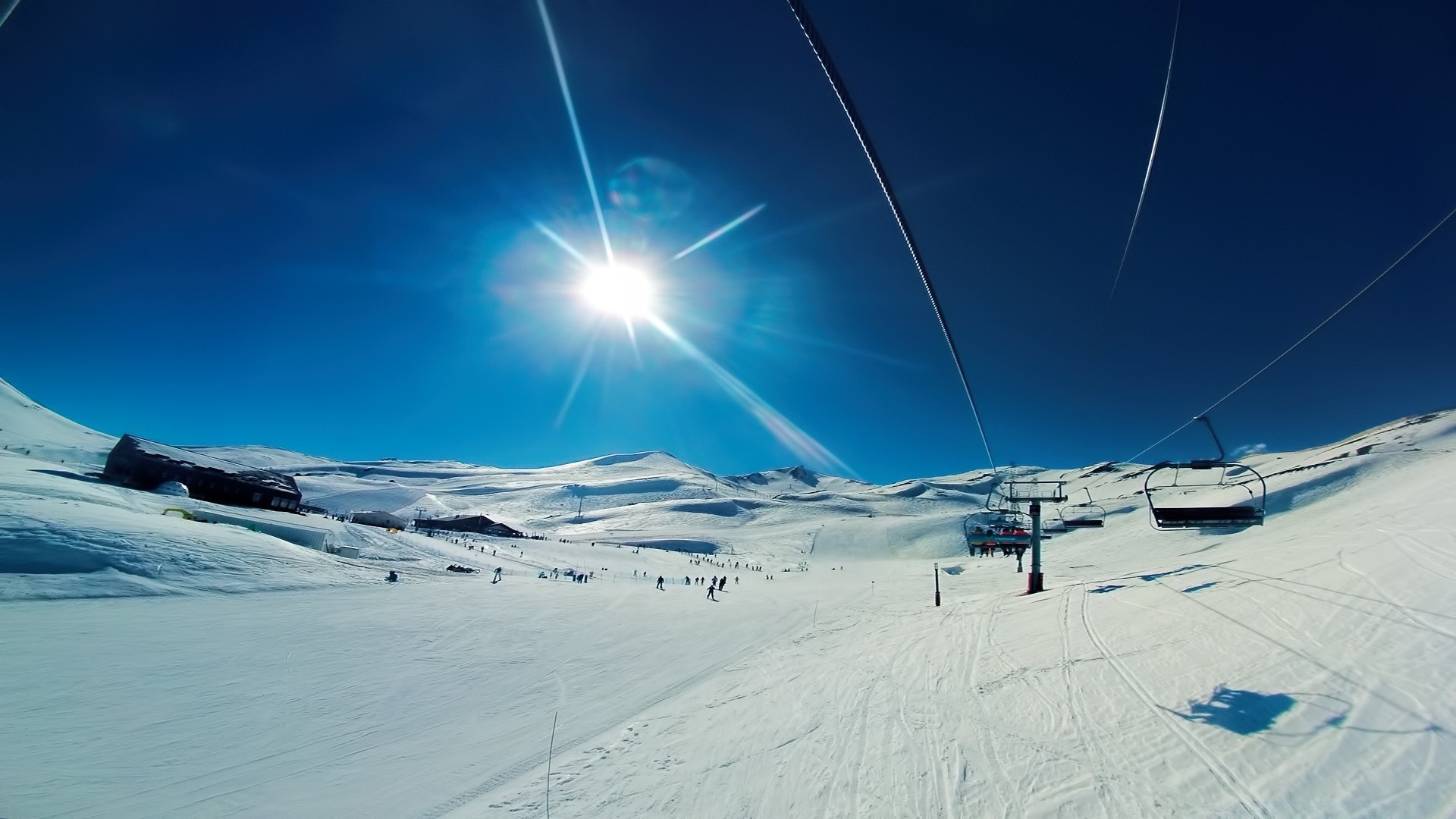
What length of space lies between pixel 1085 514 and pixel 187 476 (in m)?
99.0

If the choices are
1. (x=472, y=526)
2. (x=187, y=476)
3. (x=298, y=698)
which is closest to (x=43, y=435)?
(x=187, y=476)

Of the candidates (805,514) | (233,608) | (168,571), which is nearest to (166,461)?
(168,571)

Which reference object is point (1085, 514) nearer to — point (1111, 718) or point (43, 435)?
point (1111, 718)

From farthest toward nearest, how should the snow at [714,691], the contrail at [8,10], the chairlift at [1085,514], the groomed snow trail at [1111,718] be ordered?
the chairlift at [1085,514] → the snow at [714,691] → the groomed snow trail at [1111,718] → the contrail at [8,10]

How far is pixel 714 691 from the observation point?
39.5 feet

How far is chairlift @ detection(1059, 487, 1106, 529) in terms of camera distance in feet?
96.9

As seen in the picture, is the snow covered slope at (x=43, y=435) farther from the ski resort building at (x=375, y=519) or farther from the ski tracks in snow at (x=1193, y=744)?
the ski tracks in snow at (x=1193, y=744)

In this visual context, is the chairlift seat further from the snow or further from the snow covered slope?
the snow covered slope

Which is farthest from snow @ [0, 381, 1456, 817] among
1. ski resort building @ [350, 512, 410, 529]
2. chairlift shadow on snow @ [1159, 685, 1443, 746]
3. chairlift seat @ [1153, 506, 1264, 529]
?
ski resort building @ [350, 512, 410, 529]

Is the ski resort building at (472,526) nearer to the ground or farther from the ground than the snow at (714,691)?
farther from the ground

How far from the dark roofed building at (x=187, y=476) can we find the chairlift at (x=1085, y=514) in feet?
194

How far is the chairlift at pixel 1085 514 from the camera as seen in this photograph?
29.5 metres

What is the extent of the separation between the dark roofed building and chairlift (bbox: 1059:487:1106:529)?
194 ft

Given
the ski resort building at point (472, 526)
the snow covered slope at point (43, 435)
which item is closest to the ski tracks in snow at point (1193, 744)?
the ski resort building at point (472, 526)
